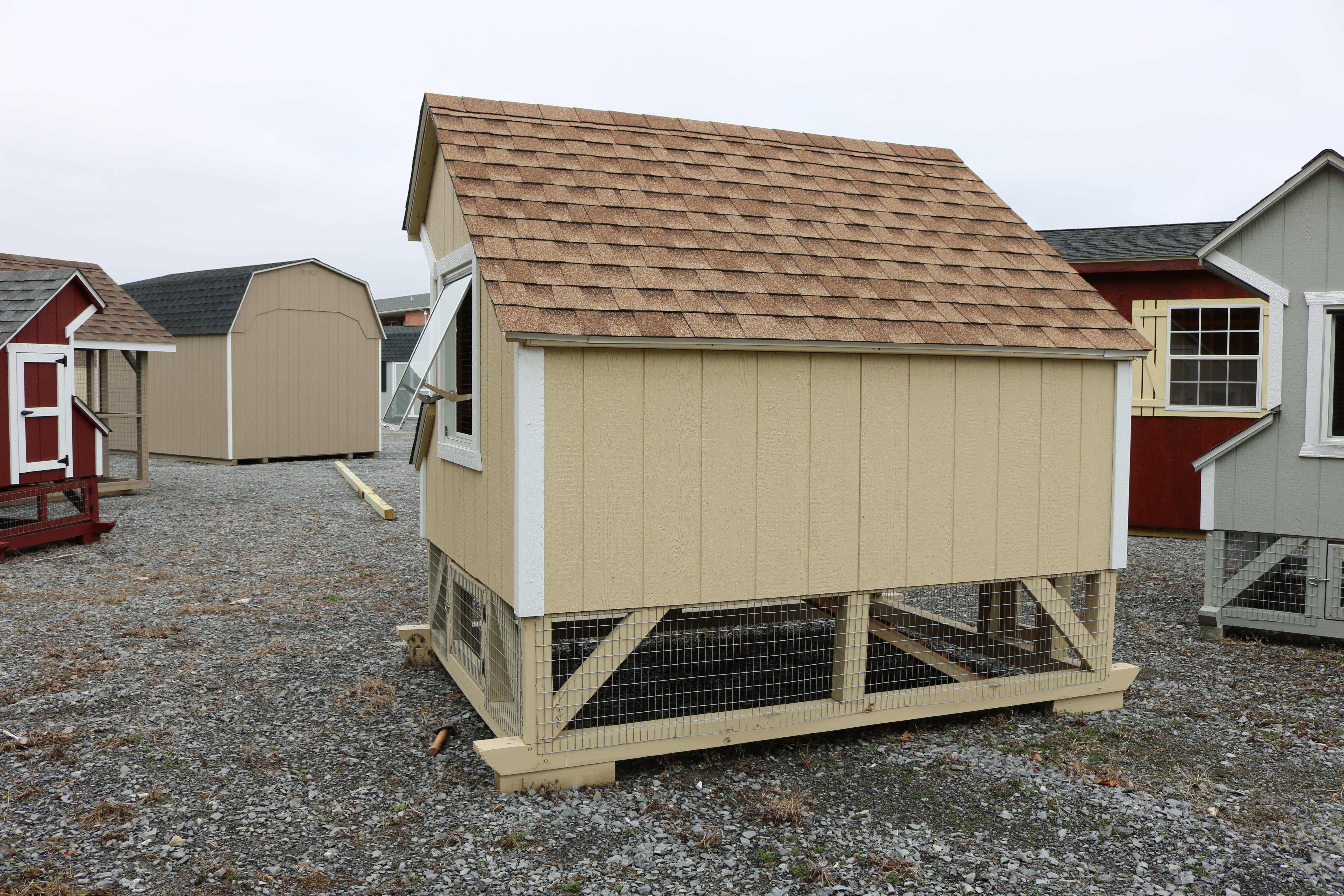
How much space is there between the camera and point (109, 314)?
14.1 meters

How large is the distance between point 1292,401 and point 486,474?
5553 millimetres

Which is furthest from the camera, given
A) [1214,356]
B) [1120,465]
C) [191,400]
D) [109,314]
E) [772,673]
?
[191,400]

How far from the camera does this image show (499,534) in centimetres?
441

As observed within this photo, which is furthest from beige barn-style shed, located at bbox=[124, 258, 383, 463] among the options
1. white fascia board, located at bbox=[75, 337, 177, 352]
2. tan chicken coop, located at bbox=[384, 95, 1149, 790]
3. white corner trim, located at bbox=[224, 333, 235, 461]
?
tan chicken coop, located at bbox=[384, 95, 1149, 790]

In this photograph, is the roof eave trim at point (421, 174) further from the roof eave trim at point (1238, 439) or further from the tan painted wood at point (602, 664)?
the roof eave trim at point (1238, 439)

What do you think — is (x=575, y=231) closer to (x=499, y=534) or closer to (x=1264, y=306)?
(x=499, y=534)

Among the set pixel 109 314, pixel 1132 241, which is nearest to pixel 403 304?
pixel 109 314

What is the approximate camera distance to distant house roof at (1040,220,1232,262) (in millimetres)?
11273

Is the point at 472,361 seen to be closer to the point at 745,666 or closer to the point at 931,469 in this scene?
the point at 931,469

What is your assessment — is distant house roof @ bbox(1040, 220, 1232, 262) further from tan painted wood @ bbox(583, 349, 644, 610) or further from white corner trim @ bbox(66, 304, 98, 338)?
Result: white corner trim @ bbox(66, 304, 98, 338)

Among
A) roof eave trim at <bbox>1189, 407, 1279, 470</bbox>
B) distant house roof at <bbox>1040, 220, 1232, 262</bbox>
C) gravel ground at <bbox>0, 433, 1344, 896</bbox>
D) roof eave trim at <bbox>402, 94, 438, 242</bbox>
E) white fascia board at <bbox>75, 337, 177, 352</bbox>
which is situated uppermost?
distant house roof at <bbox>1040, 220, 1232, 262</bbox>

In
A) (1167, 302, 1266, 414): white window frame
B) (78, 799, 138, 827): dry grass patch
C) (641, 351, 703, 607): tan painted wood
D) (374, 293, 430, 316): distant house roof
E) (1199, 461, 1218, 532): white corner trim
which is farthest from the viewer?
(374, 293, 430, 316): distant house roof

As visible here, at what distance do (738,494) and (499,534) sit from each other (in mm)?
1090

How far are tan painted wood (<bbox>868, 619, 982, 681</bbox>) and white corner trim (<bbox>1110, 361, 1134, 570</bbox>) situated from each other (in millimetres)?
971
